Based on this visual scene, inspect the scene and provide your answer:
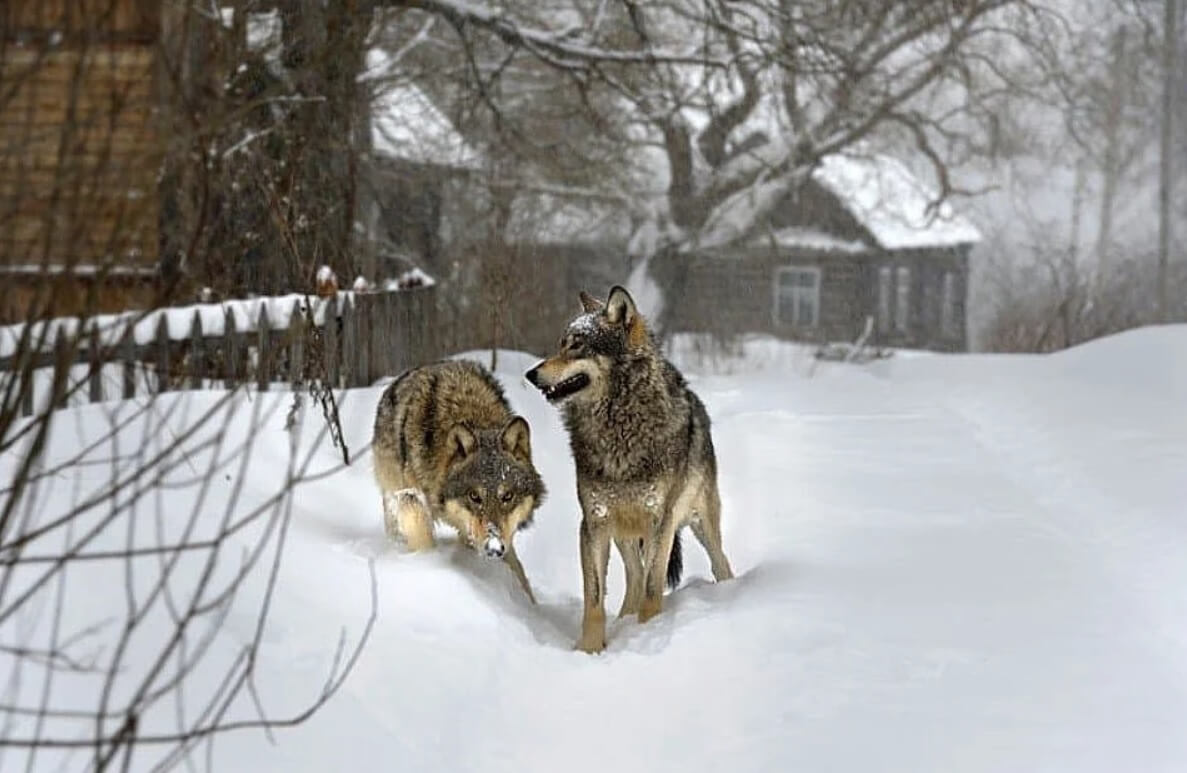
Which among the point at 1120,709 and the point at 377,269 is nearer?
the point at 1120,709

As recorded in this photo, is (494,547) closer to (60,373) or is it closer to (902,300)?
Answer: (60,373)

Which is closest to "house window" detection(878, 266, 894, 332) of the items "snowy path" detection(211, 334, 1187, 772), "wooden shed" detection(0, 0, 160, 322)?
"snowy path" detection(211, 334, 1187, 772)

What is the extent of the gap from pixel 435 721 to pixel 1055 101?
32.7 m

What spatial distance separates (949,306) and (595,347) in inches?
1933

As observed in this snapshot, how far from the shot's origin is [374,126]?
32250 mm

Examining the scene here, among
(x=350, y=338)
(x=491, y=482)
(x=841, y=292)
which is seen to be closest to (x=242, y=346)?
(x=350, y=338)

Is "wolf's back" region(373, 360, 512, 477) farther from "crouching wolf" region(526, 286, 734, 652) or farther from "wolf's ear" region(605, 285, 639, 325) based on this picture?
"wolf's ear" region(605, 285, 639, 325)

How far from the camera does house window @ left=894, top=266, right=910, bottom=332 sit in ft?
179

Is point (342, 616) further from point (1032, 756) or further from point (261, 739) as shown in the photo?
point (1032, 756)

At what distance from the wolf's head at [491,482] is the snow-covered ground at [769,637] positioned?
29cm

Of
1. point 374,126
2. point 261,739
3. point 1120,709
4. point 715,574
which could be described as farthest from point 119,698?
point 374,126

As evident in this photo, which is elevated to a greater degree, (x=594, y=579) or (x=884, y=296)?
(x=884, y=296)

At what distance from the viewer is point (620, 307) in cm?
763

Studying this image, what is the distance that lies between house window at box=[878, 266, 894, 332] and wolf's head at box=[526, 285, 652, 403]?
46521 millimetres
